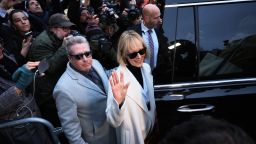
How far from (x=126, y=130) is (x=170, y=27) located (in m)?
0.78

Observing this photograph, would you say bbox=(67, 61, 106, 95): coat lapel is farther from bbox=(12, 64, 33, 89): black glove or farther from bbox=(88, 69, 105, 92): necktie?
bbox=(12, 64, 33, 89): black glove

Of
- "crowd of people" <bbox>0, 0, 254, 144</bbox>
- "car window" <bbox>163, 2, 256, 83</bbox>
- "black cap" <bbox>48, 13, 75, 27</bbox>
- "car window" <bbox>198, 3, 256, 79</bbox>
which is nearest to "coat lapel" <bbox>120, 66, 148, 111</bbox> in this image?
"crowd of people" <bbox>0, 0, 254, 144</bbox>

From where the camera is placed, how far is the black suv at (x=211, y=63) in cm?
282

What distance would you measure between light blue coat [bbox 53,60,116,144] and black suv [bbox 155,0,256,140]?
44 centimetres

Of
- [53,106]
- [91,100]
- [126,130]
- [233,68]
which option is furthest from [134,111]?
[53,106]

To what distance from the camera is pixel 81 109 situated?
9.60 ft

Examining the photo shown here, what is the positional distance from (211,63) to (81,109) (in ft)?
3.22

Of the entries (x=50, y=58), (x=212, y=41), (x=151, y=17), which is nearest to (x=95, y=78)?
(x=50, y=58)

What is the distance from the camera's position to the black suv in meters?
2.82

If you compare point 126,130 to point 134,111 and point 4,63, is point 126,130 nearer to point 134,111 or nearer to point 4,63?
point 134,111

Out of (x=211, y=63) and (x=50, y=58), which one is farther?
(x=50, y=58)

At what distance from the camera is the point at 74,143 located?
2.89 metres

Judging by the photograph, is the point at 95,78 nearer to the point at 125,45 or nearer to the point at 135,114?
the point at 125,45

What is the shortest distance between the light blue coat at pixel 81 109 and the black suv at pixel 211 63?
44 cm
